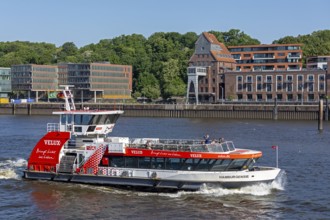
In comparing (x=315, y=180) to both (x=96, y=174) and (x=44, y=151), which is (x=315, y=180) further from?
(x=44, y=151)

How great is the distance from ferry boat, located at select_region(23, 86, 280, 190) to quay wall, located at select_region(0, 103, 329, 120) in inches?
3449

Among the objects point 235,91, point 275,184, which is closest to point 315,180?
point 275,184

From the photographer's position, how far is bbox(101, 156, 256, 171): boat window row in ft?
142

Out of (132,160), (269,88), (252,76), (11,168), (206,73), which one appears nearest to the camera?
(132,160)

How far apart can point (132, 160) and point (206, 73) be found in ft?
444

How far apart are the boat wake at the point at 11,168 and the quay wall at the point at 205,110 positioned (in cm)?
8232

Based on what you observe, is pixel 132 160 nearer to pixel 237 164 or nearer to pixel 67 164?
pixel 67 164

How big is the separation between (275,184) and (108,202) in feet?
42.9

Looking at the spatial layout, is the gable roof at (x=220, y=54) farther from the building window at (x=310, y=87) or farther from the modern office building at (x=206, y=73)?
the building window at (x=310, y=87)

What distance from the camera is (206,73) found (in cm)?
17912

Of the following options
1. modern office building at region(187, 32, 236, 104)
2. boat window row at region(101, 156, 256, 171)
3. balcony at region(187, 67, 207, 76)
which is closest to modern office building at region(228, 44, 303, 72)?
modern office building at region(187, 32, 236, 104)

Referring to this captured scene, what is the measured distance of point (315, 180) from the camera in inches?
1983

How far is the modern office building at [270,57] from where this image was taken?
18850 centimetres

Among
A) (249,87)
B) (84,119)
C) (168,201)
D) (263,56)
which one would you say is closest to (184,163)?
(168,201)
